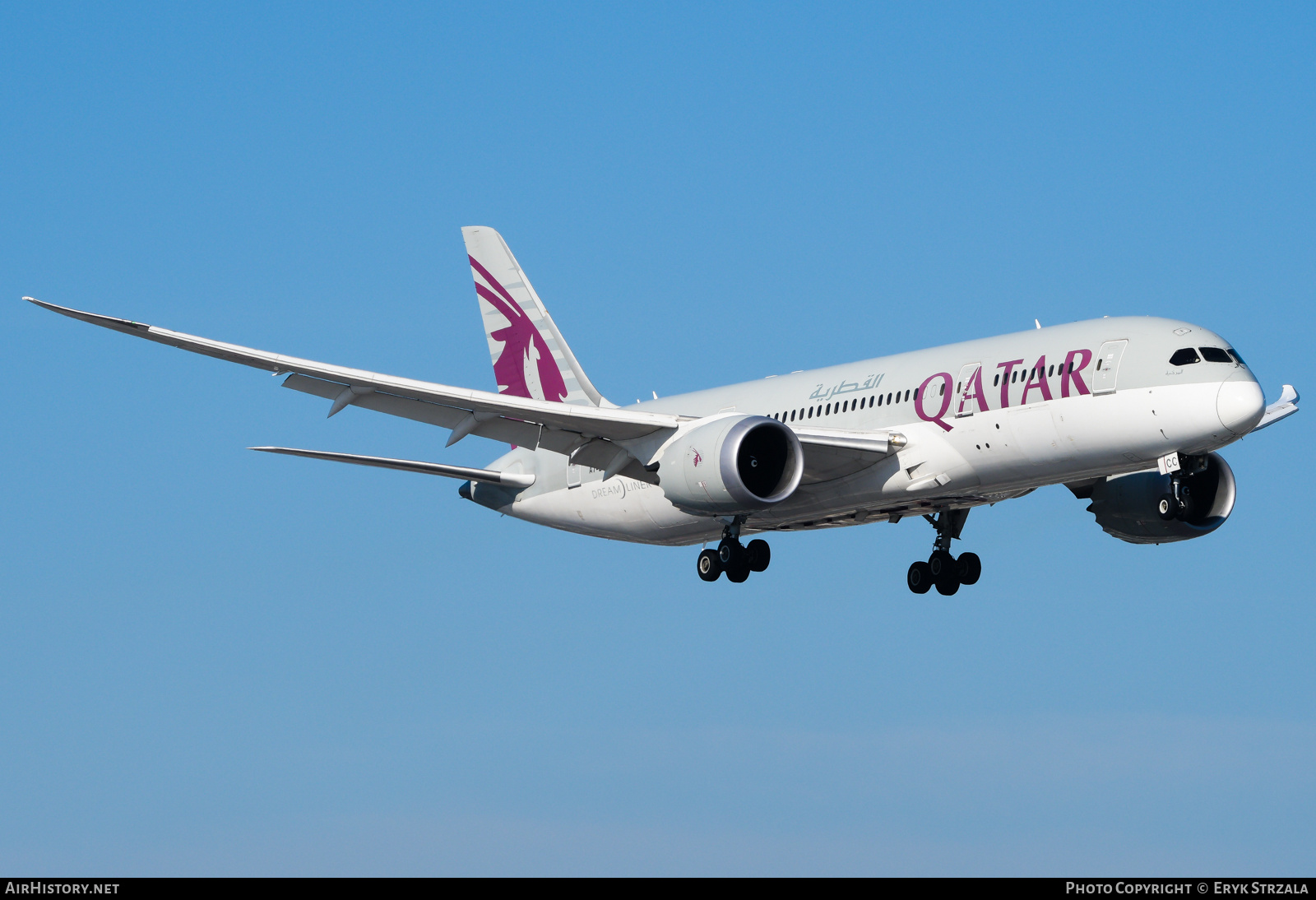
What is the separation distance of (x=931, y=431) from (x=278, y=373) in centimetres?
1378

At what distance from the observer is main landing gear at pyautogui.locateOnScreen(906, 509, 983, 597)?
42750 millimetres

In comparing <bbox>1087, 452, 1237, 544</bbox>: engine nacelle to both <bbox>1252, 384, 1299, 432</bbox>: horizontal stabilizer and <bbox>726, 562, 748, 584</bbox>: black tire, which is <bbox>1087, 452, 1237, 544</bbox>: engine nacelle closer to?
<bbox>1252, 384, 1299, 432</bbox>: horizontal stabilizer

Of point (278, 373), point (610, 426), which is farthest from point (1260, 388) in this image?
point (278, 373)

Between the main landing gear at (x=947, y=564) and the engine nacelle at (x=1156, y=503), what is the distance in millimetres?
3313

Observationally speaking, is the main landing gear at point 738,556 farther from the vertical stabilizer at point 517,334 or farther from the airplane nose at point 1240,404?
the airplane nose at point 1240,404

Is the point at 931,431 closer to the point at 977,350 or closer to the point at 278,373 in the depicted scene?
the point at 977,350

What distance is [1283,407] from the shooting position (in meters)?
41.5

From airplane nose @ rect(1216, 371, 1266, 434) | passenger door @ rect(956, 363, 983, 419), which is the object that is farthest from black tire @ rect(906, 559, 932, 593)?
airplane nose @ rect(1216, 371, 1266, 434)

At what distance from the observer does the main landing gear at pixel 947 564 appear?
4275 cm

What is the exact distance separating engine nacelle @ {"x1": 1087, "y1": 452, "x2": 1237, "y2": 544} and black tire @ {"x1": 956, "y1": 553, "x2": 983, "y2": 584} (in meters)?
3.19

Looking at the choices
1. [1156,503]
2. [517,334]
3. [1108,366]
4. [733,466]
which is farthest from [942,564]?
[517,334]
